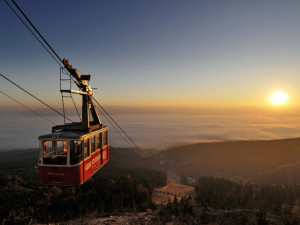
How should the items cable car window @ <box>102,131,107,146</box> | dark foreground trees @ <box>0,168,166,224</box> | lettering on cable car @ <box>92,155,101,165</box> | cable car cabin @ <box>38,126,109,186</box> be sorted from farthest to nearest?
dark foreground trees @ <box>0,168,166,224</box>
cable car window @ <box>102,131,107,146</box>
lettering on cable car @ <box>92,155,101,165</box>
cable car cabin @ <box>38,126,109,186</box>

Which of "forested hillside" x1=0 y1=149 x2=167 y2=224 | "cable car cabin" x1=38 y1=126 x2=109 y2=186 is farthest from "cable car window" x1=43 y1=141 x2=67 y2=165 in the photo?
"forested hillside" x1=0 y1=149 x2=167 y2=224

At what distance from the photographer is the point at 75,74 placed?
44.9ft

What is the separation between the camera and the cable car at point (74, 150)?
11.3 m

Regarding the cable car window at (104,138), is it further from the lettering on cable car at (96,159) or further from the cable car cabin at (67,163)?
the cable car cabin at (67,163)

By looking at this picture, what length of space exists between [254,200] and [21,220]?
109970 millimetres

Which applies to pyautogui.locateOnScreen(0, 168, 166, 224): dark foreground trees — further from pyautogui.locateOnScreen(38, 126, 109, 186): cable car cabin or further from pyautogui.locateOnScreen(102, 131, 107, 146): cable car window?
pyautogui.locateOnScreen(38, 126, 109, 186): cable car cabin

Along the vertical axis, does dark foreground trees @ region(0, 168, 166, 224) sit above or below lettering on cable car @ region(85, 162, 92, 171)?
below

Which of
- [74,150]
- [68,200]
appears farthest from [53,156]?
[68,200]

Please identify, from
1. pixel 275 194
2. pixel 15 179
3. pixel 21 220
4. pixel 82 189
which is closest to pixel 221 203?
pixel 275 194

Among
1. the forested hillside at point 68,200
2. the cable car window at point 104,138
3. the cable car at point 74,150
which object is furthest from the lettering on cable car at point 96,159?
the forested hillside at point 68,200

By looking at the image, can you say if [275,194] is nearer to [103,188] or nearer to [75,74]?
[103,188]

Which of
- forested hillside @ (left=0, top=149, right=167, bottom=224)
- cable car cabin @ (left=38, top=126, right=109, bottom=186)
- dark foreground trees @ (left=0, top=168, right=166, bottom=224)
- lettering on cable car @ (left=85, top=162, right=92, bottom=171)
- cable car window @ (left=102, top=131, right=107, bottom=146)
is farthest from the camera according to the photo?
dark foreground trees @ (left=0, top=168, right=166, bottom=224)

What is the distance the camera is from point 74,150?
13.4 meters

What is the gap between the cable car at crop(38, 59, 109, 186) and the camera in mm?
11266
